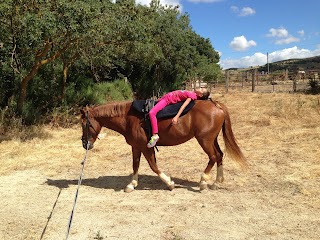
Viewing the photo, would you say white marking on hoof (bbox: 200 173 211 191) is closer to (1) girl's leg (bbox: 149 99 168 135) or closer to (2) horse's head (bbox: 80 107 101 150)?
(1) girl's leg (bbox: 149 99 168 135)

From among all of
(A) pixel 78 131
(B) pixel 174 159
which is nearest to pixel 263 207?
(B) pixel 174 159

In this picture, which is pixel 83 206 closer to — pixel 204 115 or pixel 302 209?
pixel 204 115

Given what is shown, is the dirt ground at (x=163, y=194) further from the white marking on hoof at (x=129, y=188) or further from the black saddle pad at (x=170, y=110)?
the black saddle pad at (x=170, y=110)

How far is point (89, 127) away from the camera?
5352mm

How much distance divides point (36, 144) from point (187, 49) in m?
15.4

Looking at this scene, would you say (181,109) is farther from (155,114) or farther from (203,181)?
(203,181)

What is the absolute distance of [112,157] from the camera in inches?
302

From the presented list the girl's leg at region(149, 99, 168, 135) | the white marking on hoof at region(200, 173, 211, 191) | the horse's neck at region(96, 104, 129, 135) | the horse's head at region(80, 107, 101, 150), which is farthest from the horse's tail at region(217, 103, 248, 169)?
the horse's head at region(80, 107, 101, 150)

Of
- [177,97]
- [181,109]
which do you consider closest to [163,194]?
[181,109]

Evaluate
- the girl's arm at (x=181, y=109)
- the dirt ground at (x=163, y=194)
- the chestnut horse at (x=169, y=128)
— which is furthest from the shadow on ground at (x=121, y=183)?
the girl's arm at (x=181, y=109)

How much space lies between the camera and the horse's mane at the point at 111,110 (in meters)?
5.42

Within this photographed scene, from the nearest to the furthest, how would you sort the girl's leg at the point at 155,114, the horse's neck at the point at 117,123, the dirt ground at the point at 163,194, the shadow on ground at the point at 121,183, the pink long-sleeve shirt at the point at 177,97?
the dirt ground at the point at 163,194
the girl's leg at the point at 155,114
the pink long-sleeve shirt at the point at 177,97
the horse's neck at the point at 117,123
the shadow on ground at the point at 121,183

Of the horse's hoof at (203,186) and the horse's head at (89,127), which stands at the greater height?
the horse's head at (89,127)

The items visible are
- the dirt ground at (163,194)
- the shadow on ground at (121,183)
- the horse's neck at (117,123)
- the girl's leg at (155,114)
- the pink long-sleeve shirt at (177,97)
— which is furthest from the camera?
the shadow on ground at (121,183)
